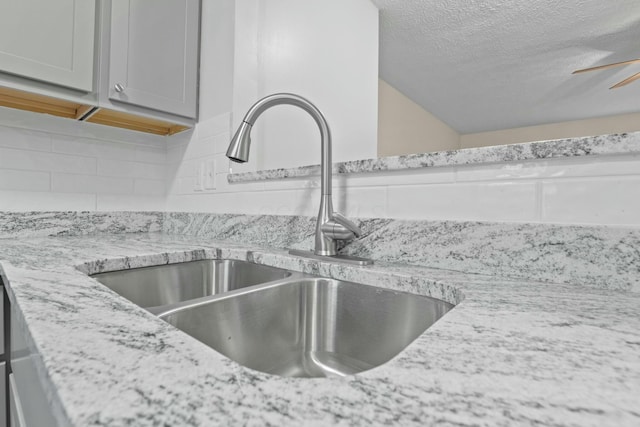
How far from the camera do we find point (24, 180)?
4.38 ft

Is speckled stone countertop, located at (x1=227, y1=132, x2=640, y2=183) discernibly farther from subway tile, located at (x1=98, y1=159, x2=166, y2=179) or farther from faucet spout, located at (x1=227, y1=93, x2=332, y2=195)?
subway tile, located at (x1=98, y1=159, x2=166, y2=179)

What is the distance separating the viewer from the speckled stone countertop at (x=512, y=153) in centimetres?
54

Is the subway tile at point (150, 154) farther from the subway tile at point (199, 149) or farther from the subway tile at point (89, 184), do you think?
Result: the subway tile at point (199, 149)

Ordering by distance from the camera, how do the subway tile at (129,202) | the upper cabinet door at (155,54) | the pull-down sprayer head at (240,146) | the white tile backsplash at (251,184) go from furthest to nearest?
the subway tile at (129,202) → the upper cabinet door at (155,54) → the pull-down sprayer head at (240,146) → the white tile backsplash at (251,184)

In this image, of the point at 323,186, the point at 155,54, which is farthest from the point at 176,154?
the point at 323,186

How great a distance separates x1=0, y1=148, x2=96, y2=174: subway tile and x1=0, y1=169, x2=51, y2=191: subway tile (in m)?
0.02

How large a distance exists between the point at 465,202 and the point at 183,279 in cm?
79

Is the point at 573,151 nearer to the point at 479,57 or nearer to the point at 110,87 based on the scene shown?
the point at 110,87

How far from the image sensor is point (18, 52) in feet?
3.52

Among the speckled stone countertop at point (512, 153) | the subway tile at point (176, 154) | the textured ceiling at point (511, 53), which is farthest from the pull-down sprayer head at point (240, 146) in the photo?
the textured ceiling at point (511, 53)

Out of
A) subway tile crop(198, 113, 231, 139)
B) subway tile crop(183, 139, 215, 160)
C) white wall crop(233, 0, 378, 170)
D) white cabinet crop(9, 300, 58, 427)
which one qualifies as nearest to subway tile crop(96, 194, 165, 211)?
subway tile crop(183, 139, 215, 160)

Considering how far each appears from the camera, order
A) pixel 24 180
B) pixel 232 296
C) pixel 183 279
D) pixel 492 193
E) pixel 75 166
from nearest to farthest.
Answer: pixel 232 296 → pixel 492 193 → pixel 183 279 → pixel 24 180 → pixel 75 166

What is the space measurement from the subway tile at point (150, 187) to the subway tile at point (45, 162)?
0.66 feet

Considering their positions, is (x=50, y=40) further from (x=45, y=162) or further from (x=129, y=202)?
(x=129, y=202)
